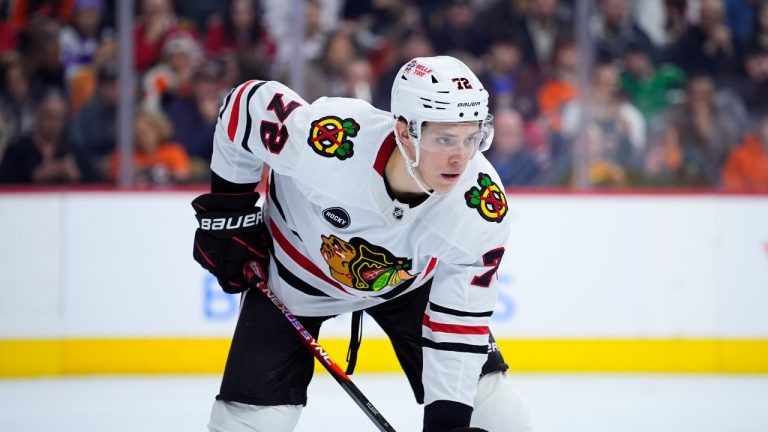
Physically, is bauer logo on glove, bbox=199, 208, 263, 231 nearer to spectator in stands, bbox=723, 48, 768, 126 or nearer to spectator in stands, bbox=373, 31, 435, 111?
spectator in stands, bbox=373, 31, 435, 111

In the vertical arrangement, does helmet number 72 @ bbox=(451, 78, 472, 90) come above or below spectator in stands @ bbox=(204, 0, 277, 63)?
above

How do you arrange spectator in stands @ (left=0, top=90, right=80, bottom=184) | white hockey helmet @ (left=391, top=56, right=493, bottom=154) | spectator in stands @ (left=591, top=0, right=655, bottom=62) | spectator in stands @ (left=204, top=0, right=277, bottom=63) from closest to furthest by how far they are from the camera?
white hockey helmet @ (left=391, top=56, right=493, bottom=154), spectator in stands @ (left=0, top=90, right=80, bottom=184), spectator in stands @ (left=204, top=0, right=277, bottom=63), spectator in stands @ (left=591, top=0, right=655, bottom=62)

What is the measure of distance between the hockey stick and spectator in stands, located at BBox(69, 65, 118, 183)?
8.14ft

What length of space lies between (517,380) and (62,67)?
2707 mm

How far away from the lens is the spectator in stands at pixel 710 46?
566 centimetres

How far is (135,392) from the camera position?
4402 mm

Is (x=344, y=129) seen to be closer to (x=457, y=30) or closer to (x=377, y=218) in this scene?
(x=377, y=218)

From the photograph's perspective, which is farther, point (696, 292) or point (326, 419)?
point (696, 292)

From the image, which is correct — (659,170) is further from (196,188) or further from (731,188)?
(196,188)

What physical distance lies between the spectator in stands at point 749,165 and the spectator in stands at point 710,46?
15.8 inches

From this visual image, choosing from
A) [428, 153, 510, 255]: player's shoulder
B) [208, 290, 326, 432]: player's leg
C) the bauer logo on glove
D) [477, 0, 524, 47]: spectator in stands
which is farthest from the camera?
[477, 0, 524, 47]: spectator in stands

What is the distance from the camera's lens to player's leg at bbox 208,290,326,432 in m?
2.51

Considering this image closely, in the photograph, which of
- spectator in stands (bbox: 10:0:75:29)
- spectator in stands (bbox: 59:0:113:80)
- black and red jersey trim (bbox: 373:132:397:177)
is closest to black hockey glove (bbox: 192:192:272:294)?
black and red jersey trim (bbox: 373:132:397:177)

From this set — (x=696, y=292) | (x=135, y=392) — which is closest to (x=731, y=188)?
(x=696, y=292)
